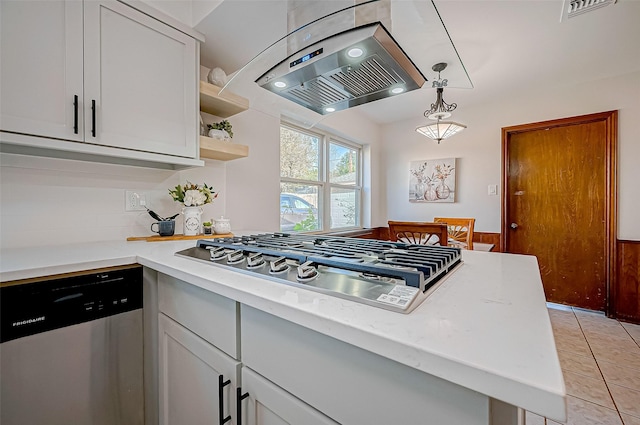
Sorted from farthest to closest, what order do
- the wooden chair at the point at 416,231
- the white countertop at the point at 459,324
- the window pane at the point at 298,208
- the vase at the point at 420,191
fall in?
the vase at the point at 420,191 → the window pane at the point at 298,208 → the wooden chair at the point at 416,231 → the white countertop at the point at 459,324

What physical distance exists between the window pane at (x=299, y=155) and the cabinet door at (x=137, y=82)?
129 centimetres

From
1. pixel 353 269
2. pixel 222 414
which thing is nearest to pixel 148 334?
pixel 222 414

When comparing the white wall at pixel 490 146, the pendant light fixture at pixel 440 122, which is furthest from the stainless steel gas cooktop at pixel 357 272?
the white wall at pixel 490 146

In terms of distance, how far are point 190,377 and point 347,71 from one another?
1236 mm

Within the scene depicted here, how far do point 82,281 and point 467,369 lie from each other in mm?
1197

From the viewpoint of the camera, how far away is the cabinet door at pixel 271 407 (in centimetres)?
57

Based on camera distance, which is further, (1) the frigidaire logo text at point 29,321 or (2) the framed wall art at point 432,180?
(2) the framed wall art at point 432,180

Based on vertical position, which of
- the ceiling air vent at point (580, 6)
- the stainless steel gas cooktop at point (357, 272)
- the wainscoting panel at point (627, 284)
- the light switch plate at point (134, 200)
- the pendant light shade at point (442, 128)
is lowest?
the wainscoting panel at point (627, 284)

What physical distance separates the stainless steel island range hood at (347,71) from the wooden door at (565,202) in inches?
111

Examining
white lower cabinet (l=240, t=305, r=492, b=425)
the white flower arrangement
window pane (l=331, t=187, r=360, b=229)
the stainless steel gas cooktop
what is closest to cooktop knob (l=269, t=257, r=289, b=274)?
the stainless steel gas cooktop

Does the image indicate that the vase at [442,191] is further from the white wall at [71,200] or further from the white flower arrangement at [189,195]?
the white wall at [71,200]

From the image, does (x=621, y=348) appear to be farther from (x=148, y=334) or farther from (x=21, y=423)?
(x=21, y=423)

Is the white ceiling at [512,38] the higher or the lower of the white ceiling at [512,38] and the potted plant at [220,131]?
the higher

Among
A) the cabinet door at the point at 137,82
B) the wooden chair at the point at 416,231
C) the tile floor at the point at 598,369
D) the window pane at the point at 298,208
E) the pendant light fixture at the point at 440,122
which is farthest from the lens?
the window pane at the point at 298,208
